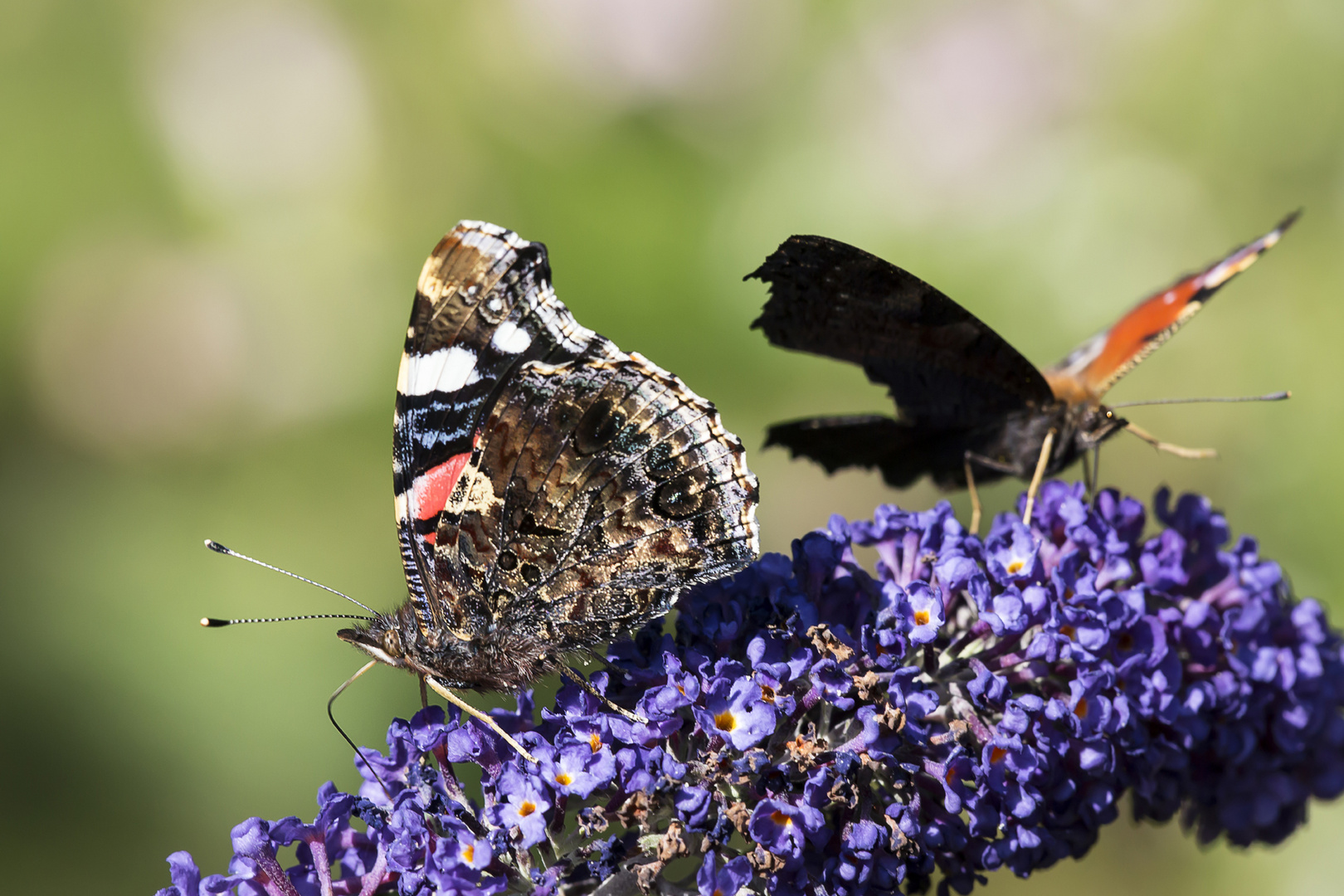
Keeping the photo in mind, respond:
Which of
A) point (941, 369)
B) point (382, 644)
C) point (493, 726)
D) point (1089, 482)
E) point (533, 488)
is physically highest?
point (941, 369)

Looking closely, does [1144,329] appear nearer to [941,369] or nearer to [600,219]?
[941,369]

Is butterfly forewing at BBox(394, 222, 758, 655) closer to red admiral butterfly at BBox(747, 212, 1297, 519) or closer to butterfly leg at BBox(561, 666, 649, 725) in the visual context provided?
butterfly leg at BBox(561, 666, 649, 725)

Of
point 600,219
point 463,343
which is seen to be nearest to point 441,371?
point 463,343

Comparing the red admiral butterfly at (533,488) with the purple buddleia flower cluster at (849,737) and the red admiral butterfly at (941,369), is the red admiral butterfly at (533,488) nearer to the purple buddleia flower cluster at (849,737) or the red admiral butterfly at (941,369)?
the purple buddleia flower cluster at (849,737)

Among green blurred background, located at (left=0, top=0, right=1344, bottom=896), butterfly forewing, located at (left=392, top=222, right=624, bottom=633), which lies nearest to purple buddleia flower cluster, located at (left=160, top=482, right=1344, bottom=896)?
→ butterfly forewing, located at (left=392, top=222, right=624, bottom=633)

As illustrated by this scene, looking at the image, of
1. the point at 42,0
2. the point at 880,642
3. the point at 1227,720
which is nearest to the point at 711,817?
the point at 880,642

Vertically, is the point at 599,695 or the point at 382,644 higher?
the point at 382,644

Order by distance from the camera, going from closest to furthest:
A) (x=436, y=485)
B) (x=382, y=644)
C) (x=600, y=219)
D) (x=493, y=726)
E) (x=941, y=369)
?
(x=493, y=726)
(x=382, y=644)
(x=436, y=485)
(x=941, y=369)
(x=600, y=219)
